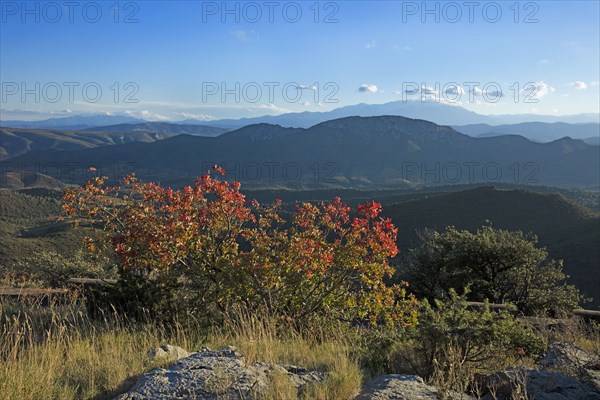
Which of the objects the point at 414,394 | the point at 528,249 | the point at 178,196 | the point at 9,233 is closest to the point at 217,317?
the point at 178,196

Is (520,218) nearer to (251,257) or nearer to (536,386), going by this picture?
(251,257)

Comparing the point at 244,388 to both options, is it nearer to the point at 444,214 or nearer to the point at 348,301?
the point at 348,301

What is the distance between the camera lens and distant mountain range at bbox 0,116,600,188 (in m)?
133

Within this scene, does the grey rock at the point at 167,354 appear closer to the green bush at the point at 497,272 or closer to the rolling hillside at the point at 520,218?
the green bush at the point at 497,272

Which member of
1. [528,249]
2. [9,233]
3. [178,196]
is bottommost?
[9,233]

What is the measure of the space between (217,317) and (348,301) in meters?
1.69

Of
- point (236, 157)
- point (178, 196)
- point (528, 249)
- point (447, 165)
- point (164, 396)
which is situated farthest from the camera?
point (236, 157)

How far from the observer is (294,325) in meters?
6.04

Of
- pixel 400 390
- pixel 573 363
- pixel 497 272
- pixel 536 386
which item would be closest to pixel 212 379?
pixel 400 390

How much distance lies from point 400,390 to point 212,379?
128cm

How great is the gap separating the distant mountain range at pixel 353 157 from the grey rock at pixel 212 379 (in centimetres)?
11845

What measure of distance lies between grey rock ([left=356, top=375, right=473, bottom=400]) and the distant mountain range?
389 feet

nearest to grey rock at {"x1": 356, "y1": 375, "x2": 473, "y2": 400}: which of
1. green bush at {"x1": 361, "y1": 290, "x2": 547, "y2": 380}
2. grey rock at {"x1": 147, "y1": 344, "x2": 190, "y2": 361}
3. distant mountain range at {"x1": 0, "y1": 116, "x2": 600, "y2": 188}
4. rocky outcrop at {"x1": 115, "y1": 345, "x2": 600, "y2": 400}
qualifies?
rocky outcrop at {"x1": 115, "y1": 345, "x2": 600, "y2": 400}

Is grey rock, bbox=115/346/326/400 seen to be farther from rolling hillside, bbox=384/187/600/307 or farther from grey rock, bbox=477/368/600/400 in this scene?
rolling hillside, bbox=384/187/600/307
